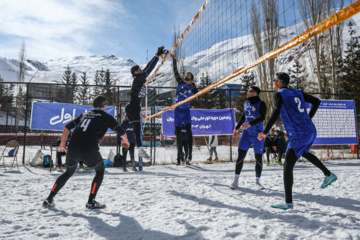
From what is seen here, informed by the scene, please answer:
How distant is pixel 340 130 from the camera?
29.8 feet

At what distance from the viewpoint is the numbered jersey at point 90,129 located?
10.3 feet

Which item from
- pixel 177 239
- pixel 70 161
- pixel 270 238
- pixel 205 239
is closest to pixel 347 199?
pixel 270 238

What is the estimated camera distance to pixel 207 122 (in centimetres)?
869

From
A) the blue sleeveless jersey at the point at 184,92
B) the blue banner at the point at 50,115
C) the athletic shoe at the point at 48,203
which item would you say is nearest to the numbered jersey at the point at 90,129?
the athletic shoe at the point at 48,203

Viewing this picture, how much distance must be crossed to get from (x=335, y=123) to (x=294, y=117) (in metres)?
7.52

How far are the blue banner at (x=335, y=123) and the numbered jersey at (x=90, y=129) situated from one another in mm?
8179

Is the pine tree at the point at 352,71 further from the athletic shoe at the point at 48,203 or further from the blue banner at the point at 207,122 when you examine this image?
the athletic shoe at the point at 48,203

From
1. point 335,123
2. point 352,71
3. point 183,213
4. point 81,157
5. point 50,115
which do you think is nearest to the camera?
point 183,213

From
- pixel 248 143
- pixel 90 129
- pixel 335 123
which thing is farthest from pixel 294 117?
pixel 335 123

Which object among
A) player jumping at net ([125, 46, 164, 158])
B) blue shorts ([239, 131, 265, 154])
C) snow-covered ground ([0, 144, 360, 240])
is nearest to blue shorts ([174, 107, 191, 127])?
player jumping at net ([125, 46, 164, 158])

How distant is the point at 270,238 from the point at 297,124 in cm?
146

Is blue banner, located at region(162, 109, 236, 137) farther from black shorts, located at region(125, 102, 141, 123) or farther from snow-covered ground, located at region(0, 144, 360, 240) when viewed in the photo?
snow-covered ground, located at region(0, 144, 360, 240)

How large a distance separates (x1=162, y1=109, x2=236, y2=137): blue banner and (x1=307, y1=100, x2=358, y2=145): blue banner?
3184 millimetres

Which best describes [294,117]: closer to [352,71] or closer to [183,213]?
[183,213]
